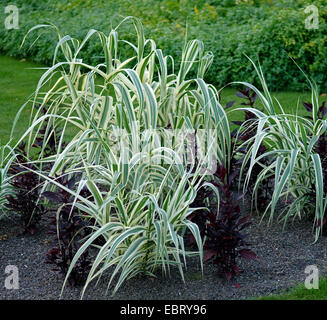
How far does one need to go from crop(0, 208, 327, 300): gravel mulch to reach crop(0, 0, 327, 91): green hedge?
10.7 feet

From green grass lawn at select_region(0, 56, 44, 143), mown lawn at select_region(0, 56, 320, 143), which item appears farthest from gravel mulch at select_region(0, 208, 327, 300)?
green grass lawn at select_region(0, 56, 44, 143)

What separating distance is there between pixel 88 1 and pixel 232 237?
7892 mm

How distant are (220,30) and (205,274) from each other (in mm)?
5021

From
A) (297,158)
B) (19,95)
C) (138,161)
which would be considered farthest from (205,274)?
(19,95)

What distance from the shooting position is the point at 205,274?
350cm

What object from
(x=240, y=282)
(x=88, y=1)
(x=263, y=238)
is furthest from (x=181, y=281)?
(x=88, y=1)

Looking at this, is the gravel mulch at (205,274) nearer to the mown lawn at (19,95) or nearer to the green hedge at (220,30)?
the mown lawn at (19,95)

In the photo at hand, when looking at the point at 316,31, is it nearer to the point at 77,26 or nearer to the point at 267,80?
the point at 267,80

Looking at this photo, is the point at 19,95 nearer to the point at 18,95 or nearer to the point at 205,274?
the point at 18,95

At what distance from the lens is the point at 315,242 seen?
12.6ft

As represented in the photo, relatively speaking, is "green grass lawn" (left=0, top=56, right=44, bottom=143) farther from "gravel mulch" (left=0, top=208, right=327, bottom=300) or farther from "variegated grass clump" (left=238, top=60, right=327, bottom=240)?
"variegated grass clump" (left=238, top=60, right=327, bottom=240)

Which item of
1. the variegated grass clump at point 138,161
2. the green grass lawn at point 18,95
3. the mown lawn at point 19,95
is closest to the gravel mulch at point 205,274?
the variegated grass clump at point 138,161

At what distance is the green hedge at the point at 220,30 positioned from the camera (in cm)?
701

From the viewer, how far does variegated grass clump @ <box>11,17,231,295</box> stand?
3258 mm
